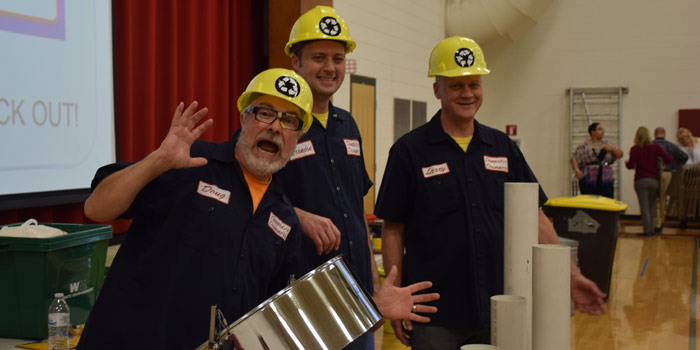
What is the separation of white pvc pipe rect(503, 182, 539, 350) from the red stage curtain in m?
2.96

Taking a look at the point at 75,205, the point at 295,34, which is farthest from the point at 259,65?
the point at 295,34

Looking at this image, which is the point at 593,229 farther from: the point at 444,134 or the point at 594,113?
the point at 594,113

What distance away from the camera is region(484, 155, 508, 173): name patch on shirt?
2.34 m

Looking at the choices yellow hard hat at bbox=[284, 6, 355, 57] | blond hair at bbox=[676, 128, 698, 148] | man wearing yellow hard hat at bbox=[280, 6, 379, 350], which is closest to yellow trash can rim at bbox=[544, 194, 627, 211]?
man wearing yellow hard hat at bbox=[280, 6, 379, 350]

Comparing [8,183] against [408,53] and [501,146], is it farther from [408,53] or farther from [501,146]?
[408,53]

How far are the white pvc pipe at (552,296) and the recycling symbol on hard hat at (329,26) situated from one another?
1.37 metres

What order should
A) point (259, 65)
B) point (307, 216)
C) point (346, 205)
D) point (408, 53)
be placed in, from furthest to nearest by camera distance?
point (408, 53)
point (259, 65)
point (346, 205)
point (307, 216)

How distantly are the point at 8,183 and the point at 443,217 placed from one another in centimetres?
234

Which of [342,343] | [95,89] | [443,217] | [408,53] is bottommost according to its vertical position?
[342,343]

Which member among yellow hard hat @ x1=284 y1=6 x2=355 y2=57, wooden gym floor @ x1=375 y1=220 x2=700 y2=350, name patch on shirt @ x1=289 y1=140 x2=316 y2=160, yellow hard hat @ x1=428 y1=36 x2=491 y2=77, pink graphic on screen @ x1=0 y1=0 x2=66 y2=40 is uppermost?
pink graphic on screen @ x1=0 y1=0 x2=66 y2=40

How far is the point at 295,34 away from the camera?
2.39 metres

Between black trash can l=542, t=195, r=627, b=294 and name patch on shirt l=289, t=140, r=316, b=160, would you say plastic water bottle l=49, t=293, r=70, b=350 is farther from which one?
black trash can l=542, t=195, r=627, b=294

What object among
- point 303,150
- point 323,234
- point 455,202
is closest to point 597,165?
point 455,202

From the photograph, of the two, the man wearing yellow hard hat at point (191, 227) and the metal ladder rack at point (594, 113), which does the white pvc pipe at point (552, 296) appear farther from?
the metal ladder rack at point (594, 113)
